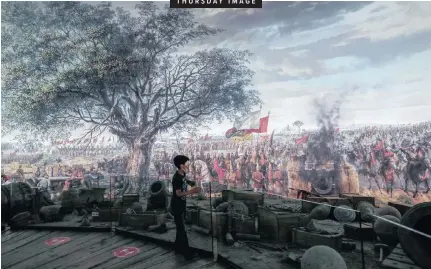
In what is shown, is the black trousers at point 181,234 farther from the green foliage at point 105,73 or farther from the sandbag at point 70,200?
the green foliage at point 105,73

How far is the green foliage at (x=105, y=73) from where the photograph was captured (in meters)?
15.0

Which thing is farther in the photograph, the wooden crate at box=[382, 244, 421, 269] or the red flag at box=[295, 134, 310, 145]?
the red flag at box=[295, 134, 310, 145]

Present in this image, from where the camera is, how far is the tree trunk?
1509 centimetres

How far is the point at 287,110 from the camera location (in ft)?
46.4

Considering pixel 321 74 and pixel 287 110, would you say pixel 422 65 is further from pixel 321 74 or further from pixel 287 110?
pixel 287 110

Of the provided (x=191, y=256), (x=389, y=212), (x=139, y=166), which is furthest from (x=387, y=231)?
(x=139, y=166)

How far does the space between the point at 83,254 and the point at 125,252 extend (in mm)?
1009

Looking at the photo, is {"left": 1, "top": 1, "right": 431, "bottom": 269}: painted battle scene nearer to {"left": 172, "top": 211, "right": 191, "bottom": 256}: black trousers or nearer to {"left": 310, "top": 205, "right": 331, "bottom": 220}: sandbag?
{"left": 310, "top": 205, "right": 331, "bottom": 220}: sandbag

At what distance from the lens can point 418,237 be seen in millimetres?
4750

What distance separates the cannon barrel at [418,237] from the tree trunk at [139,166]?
39.0 ft

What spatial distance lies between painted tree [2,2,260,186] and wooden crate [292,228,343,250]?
9152 millimetres

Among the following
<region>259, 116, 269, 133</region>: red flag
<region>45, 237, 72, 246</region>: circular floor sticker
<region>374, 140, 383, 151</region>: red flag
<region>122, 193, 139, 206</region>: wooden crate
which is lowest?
<region>45, 237, 72, 246</region>: circular floor sticker

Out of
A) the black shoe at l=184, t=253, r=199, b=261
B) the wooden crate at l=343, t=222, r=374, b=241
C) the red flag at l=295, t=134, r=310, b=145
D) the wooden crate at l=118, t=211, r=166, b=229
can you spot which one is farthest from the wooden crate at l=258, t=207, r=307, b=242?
the red flag at l=295, t=134, r=310, b=145

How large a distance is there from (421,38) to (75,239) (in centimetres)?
1496
